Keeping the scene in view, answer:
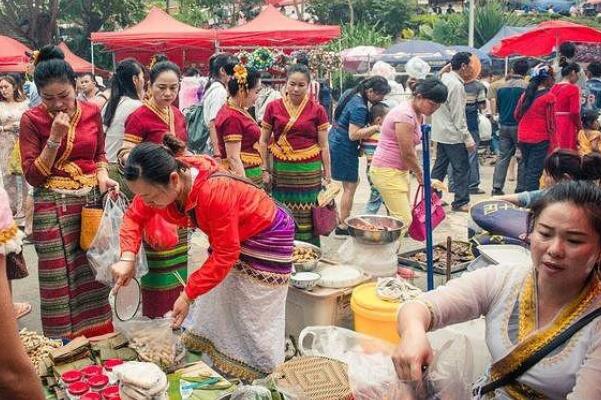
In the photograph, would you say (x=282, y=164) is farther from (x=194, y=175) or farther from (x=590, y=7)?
(x=590, y=7)

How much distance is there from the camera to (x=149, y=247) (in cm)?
390

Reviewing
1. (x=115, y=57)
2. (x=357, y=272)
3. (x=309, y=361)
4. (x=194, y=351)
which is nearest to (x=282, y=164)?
(x=357, y=272)

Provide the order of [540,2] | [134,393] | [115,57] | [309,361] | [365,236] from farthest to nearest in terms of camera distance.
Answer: [540,2] < [115,57] < [365,236] < [309,361] < [134,393]

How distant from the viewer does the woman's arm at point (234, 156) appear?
4.73 metres

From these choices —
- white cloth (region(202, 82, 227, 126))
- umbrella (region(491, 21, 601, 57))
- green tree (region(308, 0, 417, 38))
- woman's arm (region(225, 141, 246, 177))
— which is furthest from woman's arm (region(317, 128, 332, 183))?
green tree (region(308, 0, 417, 38))

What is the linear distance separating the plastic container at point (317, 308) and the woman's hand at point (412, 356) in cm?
210

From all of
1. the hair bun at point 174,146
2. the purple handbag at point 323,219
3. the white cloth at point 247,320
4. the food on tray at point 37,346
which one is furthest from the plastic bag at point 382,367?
the purple handbag at point 323,219

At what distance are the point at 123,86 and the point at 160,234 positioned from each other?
1.46 m

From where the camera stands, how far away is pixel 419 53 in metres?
16.7

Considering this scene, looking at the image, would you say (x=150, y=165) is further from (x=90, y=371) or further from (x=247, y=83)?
(x=247, y=83)

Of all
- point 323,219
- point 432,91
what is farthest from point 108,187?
point 432,91

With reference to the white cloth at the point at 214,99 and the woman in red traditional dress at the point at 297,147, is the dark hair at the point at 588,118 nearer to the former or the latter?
the woman in red traditional dress at the point at 297,147

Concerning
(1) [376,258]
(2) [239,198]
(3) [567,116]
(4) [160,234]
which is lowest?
(1) [376,258]

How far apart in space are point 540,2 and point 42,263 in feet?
121
